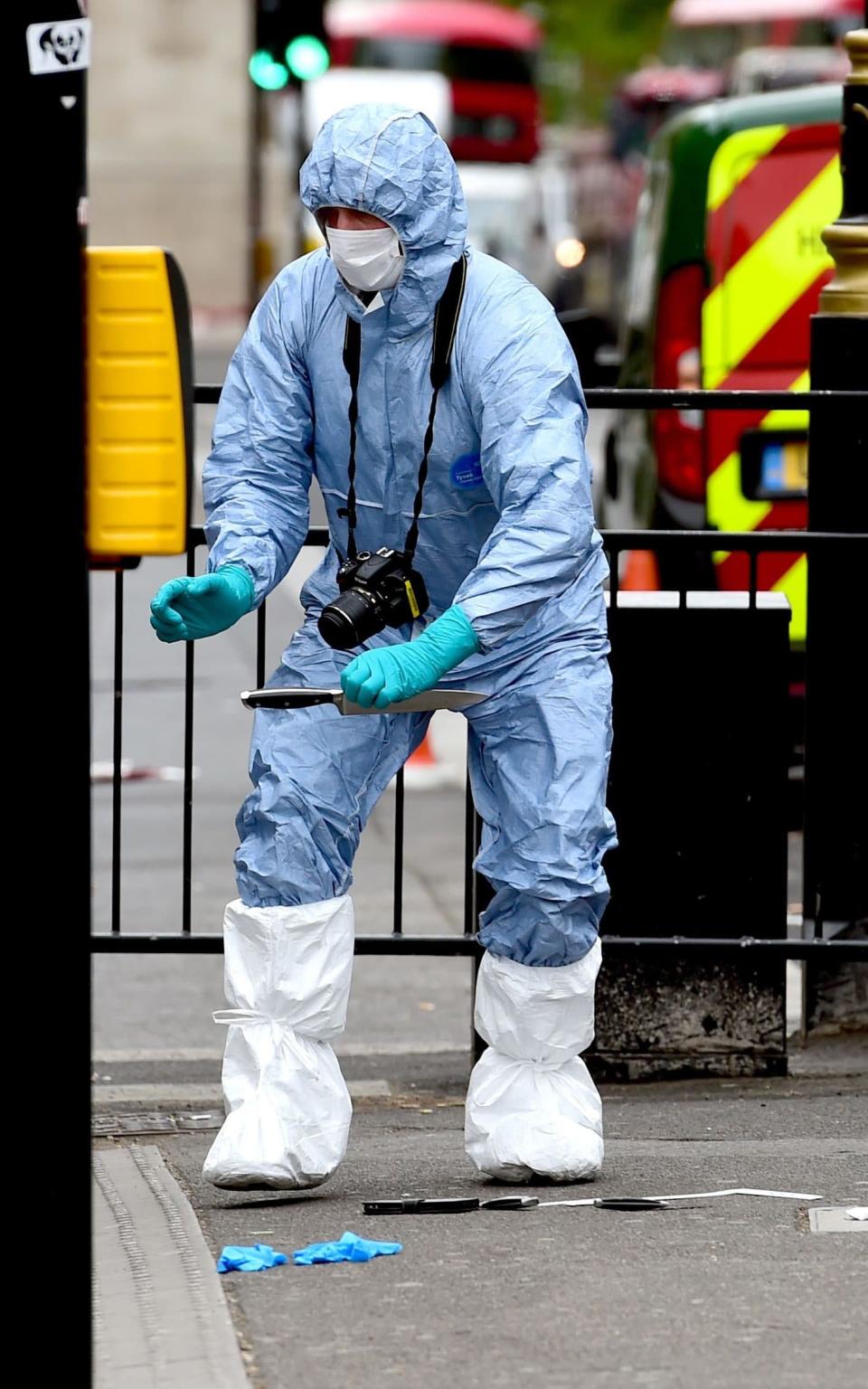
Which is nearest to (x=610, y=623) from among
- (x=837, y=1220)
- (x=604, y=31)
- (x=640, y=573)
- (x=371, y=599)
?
(x=371, y=599)

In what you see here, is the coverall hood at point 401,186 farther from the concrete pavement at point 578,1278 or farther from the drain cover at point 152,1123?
the drain cover at point 152,1123

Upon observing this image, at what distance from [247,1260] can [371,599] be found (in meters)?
1.03

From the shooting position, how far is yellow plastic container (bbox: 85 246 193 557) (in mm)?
2955

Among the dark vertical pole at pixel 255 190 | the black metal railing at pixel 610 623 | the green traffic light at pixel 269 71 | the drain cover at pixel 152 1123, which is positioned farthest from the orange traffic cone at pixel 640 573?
the dark vertical pole at pixel 255 190

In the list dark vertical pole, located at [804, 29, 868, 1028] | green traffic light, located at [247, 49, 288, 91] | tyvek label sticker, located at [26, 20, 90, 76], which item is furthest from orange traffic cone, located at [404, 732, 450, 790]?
green traffic light, located at [247, 49, 288, 91]

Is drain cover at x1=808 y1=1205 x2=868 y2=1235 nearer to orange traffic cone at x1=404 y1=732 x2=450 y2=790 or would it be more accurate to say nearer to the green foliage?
orange traffic cone at x1=404 y1=732 x2=450 y2=790

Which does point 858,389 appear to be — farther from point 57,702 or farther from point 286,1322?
point 57,702

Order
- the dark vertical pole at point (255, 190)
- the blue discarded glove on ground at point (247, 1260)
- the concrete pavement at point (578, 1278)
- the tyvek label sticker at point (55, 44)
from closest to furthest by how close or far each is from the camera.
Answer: the tyvek label sticker at point (55, 44) → the concrete pavement at point (578, 1278) → the blue discarded glove on ground at point (247, 1260) → the dark vertical pole at point (255, 190)

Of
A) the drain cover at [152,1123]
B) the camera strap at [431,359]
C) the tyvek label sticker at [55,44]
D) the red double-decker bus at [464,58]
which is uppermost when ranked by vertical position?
the red double-decker bus at [464,58]

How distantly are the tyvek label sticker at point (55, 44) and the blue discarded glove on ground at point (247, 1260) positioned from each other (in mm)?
1799

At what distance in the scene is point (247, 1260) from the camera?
386 cm

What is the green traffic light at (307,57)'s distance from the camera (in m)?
14.4

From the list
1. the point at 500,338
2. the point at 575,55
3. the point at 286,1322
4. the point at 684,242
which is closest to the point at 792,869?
the point at 684,242

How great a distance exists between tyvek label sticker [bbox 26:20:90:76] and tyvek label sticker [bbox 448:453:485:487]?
4.90 feet
